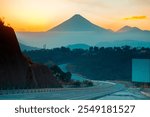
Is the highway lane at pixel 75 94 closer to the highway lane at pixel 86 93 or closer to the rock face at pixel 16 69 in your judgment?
the highway lane at pixel 86 93

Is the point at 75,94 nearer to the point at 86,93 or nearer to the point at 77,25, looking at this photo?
the point at 86,93

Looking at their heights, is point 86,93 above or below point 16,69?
below

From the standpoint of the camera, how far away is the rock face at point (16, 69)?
6707 mm

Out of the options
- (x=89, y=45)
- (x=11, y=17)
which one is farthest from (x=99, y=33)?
(x=11, y=17)

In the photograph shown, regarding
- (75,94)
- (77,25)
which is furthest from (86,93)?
(77,25)

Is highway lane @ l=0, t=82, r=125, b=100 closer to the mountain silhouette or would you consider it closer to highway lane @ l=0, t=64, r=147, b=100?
highway lane @ l=0, t=64, r=147, b=100

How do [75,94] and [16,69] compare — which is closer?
[75,94]

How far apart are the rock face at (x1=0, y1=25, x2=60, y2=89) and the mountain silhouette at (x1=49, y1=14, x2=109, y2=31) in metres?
0.51

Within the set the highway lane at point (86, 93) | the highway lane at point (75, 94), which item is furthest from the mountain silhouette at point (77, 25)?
the highway lane at point (75, 94)

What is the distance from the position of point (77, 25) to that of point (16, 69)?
35.7 inches

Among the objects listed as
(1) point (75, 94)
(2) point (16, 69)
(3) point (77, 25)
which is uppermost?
(3) point (77, 25)

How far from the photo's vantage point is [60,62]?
6.99 m

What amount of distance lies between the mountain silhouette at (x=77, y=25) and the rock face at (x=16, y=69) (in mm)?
515

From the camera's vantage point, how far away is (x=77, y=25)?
6.81 meters
